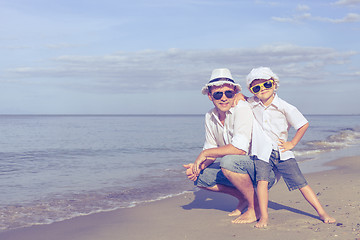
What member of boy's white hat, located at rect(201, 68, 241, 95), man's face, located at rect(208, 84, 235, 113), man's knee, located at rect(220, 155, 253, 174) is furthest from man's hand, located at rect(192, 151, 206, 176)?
boy's white hat, located at rect(201, 68, 241, 95)

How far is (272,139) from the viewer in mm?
4230

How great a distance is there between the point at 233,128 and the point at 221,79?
0.59m

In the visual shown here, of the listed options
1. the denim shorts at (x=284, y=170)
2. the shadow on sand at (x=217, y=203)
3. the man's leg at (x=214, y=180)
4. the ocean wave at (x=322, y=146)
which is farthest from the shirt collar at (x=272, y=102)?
the ocean wave at (x=322, y=146)

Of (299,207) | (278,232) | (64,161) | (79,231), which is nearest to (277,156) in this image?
(278,232)

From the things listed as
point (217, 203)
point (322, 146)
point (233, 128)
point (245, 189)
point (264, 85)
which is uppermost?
point (264, 85)

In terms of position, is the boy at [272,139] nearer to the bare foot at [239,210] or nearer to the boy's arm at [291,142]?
the boy's arm at [291,142]

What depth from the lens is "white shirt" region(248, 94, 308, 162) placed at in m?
4.14

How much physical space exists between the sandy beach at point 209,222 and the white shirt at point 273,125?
2.61ft

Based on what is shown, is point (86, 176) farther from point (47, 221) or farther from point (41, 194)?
point (47, 221)

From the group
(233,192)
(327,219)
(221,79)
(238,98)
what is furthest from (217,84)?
(327,219)

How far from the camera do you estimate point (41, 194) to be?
24.5 feet

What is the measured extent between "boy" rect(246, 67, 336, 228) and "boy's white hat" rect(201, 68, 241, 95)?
0.75 ft

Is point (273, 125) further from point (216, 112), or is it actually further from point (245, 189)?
point (245, 189)

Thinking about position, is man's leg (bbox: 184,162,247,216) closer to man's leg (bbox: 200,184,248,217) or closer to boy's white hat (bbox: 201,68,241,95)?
man's leg (bbox: 200,184,248,217)
